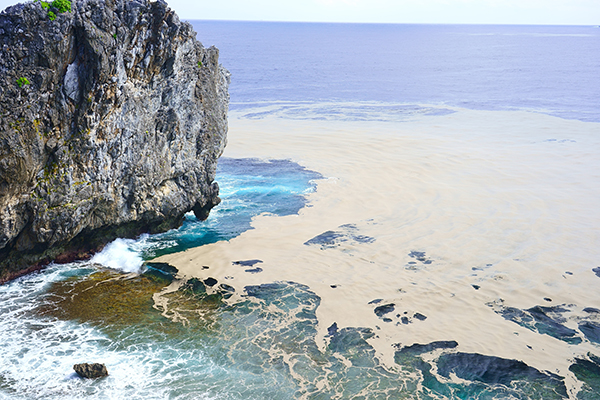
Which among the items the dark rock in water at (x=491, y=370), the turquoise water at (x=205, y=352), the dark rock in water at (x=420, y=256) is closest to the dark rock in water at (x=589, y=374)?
the turquoise water at (x=205, y=352)

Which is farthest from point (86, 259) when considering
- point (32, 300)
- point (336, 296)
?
point (336, 296)

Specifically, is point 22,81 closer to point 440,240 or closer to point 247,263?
point 247,263

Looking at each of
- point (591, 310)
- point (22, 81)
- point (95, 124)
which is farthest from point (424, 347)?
point (22, 81)

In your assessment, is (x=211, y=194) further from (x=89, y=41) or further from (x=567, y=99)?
(x=567, y=99)

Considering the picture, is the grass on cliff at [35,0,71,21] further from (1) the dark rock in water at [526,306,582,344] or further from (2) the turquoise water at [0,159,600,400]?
(1) the dark rock in water at [526,306,582,344]

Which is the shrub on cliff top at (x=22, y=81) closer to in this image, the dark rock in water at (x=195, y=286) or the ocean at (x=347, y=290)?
the ocean at (x=347, y=290)
